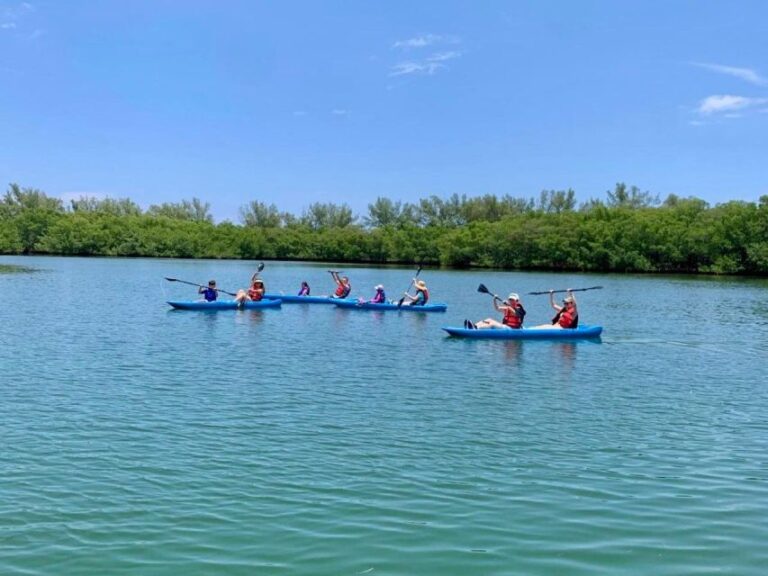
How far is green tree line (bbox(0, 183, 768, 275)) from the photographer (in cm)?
7856

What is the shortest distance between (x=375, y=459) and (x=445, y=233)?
319 feet

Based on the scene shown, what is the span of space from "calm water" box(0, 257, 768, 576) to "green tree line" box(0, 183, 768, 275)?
62.3 m

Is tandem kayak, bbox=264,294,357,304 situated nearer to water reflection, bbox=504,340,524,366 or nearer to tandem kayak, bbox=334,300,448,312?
tandem kayak, bbox=334,300,448,312

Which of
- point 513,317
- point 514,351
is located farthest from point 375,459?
point 513,317

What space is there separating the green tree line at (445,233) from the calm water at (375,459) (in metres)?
62.3

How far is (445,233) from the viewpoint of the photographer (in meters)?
106

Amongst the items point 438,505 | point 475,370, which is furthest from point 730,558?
point 475,370

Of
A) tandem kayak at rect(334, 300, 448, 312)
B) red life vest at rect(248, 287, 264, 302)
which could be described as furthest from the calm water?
tandem kayak at rect(334, 300, 448, 312)

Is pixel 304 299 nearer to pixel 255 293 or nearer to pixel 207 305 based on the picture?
pixel 255 293

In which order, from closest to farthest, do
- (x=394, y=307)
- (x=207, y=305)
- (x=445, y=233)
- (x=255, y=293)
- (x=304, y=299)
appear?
(x=207, y=305), (x=255, y=293), (x=394, y=307), (x=304, y=299), (x=445, y=233)

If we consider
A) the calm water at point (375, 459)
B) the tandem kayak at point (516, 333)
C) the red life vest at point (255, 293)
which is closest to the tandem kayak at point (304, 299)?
the red life vest at point (255, 293)

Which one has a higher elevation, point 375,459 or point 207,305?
point 207,305

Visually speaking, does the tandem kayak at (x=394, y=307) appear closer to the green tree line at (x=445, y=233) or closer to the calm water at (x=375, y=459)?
the calm water at (x=375, y=459)

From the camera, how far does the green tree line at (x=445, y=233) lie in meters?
78.6
